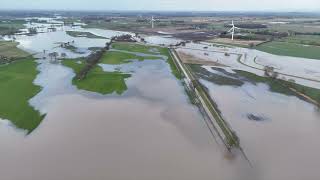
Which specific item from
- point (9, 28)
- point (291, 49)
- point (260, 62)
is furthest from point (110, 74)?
point (9, 28)

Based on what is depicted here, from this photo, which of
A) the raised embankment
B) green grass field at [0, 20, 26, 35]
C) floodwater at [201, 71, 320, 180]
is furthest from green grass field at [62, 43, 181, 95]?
green grass field at [0, 20, 26, 35]

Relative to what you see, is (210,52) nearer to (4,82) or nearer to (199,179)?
(4,82)

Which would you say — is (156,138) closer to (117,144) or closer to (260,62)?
(117,144)

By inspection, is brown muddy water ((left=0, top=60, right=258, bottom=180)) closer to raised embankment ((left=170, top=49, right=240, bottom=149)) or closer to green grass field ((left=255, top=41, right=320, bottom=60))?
raised embankment ((left=170, top=49, right=240, bottom=149))

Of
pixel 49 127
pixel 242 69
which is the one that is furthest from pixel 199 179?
pixel 242 69

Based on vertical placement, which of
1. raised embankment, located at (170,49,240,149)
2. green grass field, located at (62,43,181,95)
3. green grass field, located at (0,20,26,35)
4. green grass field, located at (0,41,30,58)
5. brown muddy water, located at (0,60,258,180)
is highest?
green grass field, located at (0,20,26,35)

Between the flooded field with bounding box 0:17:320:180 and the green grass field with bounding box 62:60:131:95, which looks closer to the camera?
the flooded field with bounding box 0:17:320:180
